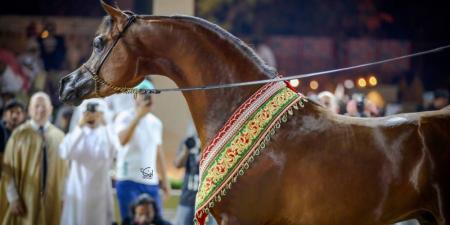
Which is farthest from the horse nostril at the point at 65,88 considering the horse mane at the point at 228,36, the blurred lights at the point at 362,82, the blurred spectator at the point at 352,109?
the blurred lights at the point at 362,82

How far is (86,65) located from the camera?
14.2 feet

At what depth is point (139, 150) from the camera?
7.43 m

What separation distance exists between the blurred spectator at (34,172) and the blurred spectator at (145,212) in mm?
801

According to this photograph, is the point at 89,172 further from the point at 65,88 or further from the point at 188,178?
the point at 65,88

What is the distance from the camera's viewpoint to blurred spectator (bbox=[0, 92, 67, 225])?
22.7ft

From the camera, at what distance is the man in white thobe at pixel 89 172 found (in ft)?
23.6

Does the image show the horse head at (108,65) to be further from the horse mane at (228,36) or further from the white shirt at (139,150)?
the white shirt at (139,150)

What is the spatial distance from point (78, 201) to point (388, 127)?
3.83 metres

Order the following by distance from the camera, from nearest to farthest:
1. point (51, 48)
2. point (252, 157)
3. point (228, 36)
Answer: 1. point (252, 157)
2. point (228, 36)
3. point (51, 48)

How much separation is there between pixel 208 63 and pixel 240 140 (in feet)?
1.53

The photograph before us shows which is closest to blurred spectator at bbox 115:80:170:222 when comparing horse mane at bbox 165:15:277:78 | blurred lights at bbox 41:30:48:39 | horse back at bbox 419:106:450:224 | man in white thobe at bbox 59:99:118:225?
man in white thobe at bbox 59:99:118:225

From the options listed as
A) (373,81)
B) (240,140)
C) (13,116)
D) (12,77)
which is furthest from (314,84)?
(240,140)

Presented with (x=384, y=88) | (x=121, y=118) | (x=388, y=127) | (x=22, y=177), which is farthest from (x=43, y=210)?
(x=384, y=88)

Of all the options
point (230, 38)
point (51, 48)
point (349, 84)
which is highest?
point (51, 48)
